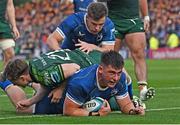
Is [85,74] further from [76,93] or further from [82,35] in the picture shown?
[82,35]

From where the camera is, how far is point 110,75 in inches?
342

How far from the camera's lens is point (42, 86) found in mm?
9570

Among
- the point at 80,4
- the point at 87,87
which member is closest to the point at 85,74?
the point at 87,87

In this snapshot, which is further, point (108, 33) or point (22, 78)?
point (108, 33)

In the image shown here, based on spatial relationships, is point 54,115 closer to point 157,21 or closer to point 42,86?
point 42,86

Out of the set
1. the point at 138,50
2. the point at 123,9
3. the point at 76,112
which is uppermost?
the point at 123,9

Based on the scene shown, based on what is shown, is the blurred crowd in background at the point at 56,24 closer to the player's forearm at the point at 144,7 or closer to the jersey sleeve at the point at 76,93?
the player's forearm at the point at 144,7

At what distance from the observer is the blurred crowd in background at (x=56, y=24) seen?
1531 inches

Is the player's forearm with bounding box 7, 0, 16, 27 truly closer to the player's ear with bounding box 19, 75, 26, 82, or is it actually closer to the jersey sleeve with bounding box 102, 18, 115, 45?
the jersey sleeve with bounding box 102, 18, 115, 45

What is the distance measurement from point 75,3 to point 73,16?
10.6 ft

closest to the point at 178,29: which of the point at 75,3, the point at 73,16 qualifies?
the point at 75,3

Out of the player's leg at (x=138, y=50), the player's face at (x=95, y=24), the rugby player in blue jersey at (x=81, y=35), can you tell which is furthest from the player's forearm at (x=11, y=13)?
the player's face at (x=95, y=24)

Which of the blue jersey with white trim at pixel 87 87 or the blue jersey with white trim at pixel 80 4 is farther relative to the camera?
the blue jersey with white trim at pixel 80 4

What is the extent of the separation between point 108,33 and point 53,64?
1694 mm
